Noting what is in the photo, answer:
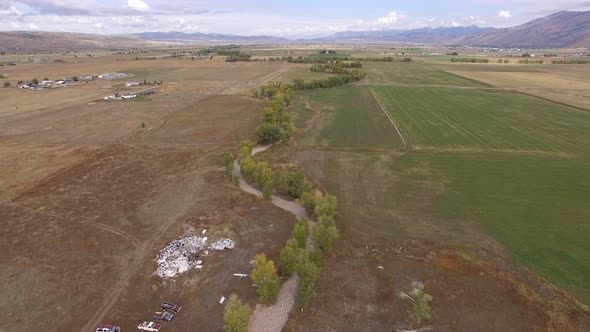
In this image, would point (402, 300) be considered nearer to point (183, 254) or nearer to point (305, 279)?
point (305, 279)

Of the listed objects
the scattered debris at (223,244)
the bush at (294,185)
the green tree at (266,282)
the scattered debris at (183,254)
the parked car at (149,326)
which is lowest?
the parked car at (149,326)

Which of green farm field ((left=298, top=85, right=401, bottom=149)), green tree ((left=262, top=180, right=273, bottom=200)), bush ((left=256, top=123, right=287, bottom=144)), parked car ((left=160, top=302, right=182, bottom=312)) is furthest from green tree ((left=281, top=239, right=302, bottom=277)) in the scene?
bush ((left=256, top=123, right=287, bottom=144))

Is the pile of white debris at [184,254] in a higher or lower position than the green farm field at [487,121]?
lower

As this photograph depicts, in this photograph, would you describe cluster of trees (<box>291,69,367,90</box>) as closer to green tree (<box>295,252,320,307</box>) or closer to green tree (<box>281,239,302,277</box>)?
green tree (<box>281,239,302,277</box>)

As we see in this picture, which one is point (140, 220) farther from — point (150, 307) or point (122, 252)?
point (150, 307)

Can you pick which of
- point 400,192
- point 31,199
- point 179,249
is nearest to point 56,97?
point 31,199

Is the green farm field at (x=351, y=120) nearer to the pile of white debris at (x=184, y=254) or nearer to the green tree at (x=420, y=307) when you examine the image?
the pile of white debris at (x=184, y=254)

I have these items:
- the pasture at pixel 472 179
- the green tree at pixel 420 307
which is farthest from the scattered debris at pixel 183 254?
the green tree at pixel 420 307
